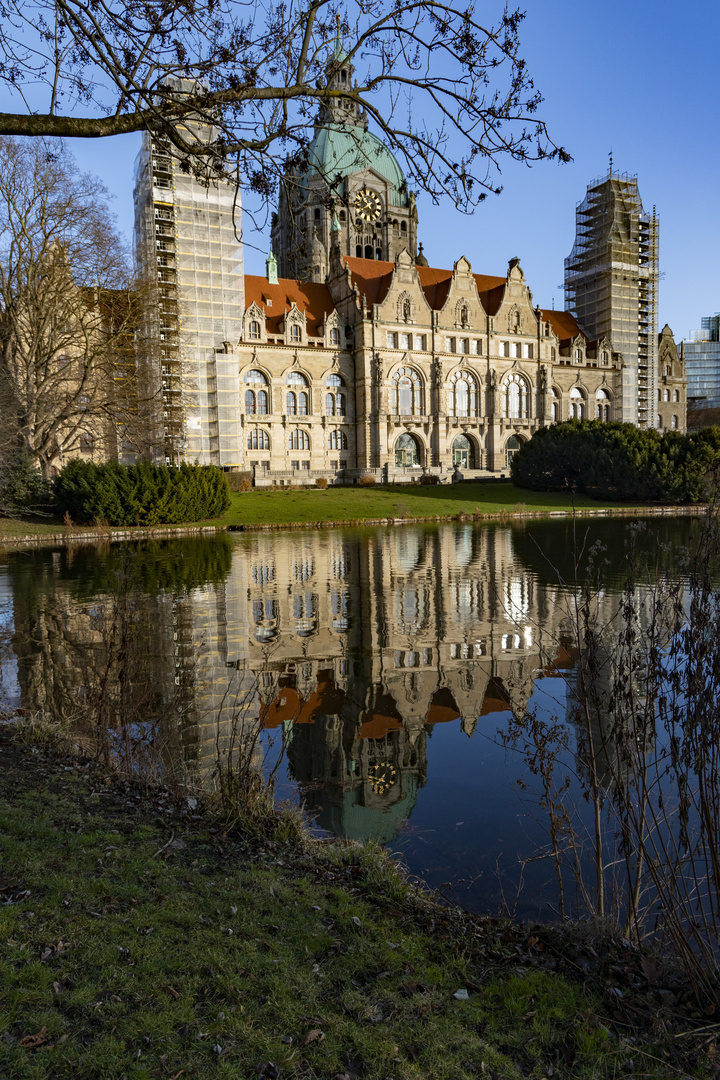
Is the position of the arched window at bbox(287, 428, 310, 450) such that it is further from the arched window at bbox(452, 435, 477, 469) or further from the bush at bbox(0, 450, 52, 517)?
the bush at bbox(0, 450, 52, 517)

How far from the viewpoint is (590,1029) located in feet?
9.97

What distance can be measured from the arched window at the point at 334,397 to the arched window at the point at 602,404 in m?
28.3

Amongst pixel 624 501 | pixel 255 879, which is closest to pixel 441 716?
pixel 255 879

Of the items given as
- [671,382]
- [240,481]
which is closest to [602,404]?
[671,382]

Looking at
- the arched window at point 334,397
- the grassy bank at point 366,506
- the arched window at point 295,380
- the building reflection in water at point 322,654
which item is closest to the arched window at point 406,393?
the arched window at point 334,397

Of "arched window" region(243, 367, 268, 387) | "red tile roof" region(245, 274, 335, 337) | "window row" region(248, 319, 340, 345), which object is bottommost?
"arched window" region(243, 367, 268, 387)

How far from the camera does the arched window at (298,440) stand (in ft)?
195

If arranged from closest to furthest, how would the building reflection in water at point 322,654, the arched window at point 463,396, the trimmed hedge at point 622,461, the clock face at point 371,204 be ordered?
the building reflection in water at point 322,654
the trimmed hedge at point 622,461
the arched window at point 463,396
the clock face at point 371,204

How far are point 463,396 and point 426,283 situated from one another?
41.3 feet

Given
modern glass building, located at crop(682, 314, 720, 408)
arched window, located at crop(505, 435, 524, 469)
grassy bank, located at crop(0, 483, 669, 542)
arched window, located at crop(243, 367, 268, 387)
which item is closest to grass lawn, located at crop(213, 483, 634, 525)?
grassy bank, located at crop(0, 483, 669, 542)

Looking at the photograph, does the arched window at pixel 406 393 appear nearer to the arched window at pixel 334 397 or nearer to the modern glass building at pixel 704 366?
the arched window at pixel 334 397

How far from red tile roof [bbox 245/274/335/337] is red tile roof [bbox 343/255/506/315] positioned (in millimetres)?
3613

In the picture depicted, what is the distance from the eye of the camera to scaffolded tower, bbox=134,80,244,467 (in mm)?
47312

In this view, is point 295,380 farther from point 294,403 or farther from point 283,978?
point 283,978
